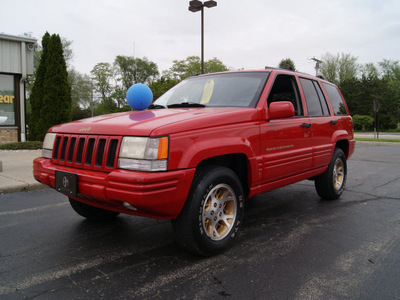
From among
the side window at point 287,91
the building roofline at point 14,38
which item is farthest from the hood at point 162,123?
the building roofline at point 14,38

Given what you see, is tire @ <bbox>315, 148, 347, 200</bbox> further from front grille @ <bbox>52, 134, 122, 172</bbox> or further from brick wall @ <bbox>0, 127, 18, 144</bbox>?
brick wall @ <bbox>0, 127, 18, 144</bbox>

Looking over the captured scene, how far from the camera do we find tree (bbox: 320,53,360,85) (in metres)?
56.9

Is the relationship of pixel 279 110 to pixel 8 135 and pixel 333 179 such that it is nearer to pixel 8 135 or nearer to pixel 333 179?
pixel 333 179

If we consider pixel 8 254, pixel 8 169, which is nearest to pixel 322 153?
pixel 8 254

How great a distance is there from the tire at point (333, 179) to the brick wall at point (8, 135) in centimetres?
Result: 1367

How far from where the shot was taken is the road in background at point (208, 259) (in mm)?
2357

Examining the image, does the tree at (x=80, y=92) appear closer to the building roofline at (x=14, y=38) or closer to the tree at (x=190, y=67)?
the tree at (x=190, y=67)

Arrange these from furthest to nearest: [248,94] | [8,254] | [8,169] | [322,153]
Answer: [8,169] → [322,153] → [248,94] → [8,254]

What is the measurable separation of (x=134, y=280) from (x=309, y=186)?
473 centimetres

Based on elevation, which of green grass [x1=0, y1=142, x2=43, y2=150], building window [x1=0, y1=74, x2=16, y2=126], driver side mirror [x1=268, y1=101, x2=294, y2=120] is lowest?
green grass [x1=0, y1=142, x2=43, y2=150]

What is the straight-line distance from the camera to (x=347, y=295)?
7.51ft

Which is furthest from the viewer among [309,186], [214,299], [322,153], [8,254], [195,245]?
[309,186]

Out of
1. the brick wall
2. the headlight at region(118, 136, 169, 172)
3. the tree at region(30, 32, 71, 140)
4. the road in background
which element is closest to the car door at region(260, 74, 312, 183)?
the road in background

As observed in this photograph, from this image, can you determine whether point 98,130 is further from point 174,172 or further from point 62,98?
point 62,98
